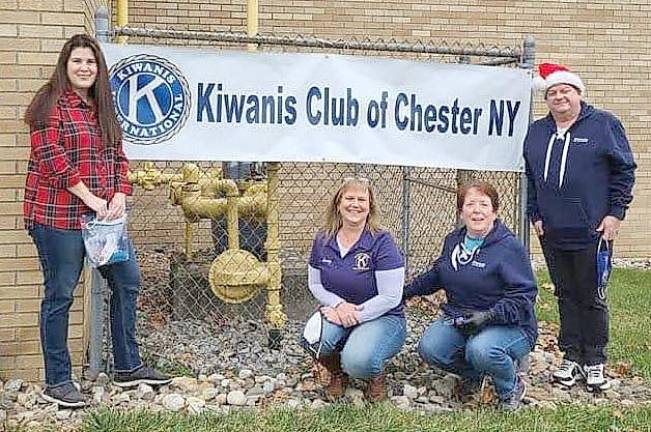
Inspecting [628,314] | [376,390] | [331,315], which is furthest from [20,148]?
[628,314]

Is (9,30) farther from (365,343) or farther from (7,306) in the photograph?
(365,343)

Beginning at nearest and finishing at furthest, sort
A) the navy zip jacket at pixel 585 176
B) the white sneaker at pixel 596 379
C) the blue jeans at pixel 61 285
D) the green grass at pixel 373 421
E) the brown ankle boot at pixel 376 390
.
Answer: the green grass at pixel 373 421
the blue jeans at pixel 61 285
the brown ankle boot at pixel 376 390
the navy zip jacket at pixel 585 176
the white sneaker at pixel 596 379

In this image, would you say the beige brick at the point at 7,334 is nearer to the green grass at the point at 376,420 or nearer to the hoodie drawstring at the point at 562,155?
the green grass at the point at 376,420

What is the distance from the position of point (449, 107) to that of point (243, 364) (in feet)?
6.11

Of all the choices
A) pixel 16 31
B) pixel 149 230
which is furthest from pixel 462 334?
pixel 149 230

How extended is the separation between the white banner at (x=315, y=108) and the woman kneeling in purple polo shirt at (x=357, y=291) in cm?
45

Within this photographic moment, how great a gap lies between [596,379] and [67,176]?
292cm

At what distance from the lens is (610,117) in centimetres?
474

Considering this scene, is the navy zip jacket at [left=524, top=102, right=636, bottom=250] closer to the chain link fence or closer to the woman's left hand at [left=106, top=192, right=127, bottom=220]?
the chain link fence

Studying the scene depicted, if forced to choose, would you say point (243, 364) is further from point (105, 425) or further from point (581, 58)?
point (581, 58)

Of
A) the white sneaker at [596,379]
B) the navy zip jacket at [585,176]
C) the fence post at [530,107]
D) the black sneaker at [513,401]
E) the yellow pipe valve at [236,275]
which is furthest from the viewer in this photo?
the yellow pipe valve at [236,275]

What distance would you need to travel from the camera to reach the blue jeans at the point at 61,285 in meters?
4.15

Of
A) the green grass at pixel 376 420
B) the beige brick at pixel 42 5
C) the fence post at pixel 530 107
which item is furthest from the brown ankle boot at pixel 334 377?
the beige brick at pixel 42 5

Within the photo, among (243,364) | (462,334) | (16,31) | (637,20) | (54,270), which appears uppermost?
(637,20)
